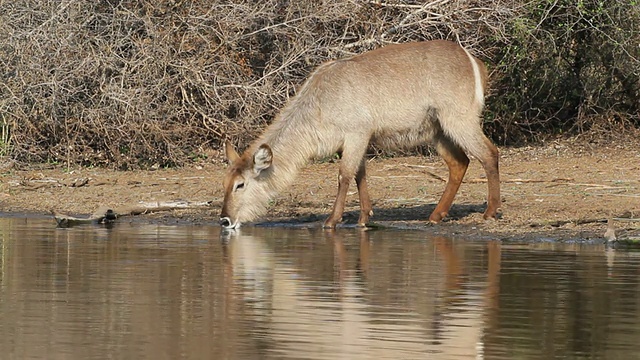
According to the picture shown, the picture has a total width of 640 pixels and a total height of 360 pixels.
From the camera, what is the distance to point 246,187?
11195mm

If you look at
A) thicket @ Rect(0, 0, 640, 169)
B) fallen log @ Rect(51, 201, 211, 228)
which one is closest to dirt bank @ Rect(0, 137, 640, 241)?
fallen log @ Rect(51, 201, 211, 228)

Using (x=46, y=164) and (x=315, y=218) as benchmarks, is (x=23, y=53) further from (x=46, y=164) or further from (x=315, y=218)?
(x=315, y=218)

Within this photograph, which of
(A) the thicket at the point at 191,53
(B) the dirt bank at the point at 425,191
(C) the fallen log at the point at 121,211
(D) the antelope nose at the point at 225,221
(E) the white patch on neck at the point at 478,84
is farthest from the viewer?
(A) the thicket at the point at 191,53

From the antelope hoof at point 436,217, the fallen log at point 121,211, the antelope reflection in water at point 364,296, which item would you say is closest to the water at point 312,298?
the antelope reflection in water at point 364,296

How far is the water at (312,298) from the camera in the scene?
18.6ft

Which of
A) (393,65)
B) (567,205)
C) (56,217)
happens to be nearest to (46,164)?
(56,217)

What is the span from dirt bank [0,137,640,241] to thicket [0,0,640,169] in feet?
1.62

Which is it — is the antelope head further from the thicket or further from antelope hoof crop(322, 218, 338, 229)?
the thicket

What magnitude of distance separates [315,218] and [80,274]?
4.19 m

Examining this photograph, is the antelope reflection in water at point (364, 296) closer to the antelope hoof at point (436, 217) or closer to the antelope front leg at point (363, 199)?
the antelope front leg at point (363, 199)

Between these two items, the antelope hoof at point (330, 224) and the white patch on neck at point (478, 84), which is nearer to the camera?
the antelope hoof at point (330, 224)

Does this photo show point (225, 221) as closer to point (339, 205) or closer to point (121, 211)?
point (339, 205)

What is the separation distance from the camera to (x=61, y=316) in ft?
21.0

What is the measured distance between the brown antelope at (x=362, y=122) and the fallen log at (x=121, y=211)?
4.23ft
